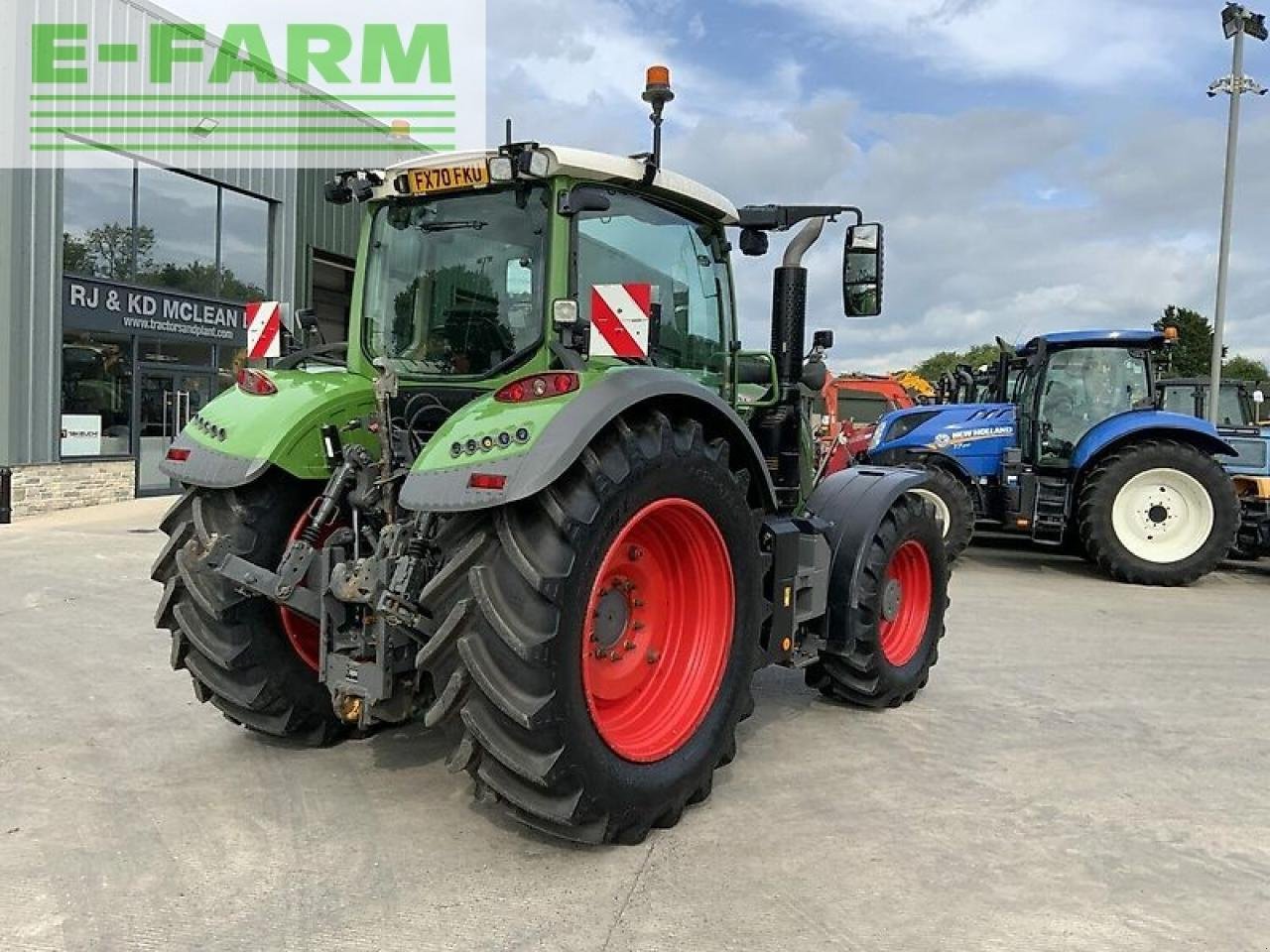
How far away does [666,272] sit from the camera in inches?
170

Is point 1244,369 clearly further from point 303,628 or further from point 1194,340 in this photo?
point 303,628

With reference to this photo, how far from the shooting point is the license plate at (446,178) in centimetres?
390

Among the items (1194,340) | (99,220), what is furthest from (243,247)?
(1194,340)

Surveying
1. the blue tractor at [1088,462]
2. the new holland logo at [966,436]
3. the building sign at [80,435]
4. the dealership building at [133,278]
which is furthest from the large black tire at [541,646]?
the building sign at [80,435]

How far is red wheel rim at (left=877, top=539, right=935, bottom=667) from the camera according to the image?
537 centimetres

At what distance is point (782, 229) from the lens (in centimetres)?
479

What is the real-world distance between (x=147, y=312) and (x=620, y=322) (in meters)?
13.3

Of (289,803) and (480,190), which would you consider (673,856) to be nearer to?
(289,803)

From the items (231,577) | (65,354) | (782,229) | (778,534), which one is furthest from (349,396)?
(65,354)

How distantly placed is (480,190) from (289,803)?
Result: 2.42m

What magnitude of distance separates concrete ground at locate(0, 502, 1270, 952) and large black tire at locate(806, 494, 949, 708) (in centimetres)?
15

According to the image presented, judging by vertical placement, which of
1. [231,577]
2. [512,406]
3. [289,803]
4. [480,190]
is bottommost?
[289,803]

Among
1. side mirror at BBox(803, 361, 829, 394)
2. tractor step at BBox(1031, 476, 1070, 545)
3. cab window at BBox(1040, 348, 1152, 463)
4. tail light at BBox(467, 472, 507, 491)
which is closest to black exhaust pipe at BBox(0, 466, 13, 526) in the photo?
side mirror at BBox(803, 361, 829, 394)

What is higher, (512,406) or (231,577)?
(512,406)
